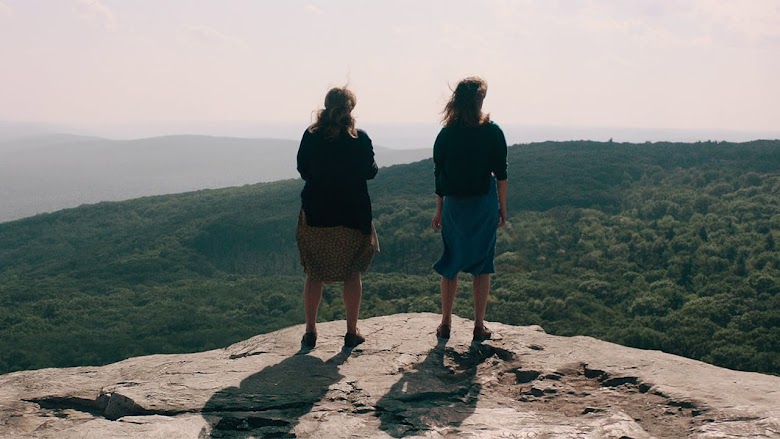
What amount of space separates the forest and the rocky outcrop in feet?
52.8

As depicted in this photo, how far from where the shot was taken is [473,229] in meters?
6.63

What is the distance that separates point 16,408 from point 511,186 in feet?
165

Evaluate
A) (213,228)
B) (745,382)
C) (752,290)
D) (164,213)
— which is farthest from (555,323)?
(164,213)

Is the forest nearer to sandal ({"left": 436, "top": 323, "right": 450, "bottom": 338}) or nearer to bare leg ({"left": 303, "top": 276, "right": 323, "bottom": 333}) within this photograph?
sandal ({"left": 436, "top": 323, "right": 450, "bottom": 338})

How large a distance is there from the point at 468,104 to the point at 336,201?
1.56 meters

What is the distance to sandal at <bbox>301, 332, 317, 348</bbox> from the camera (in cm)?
682

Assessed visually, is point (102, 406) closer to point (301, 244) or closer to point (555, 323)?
point (301, 244)

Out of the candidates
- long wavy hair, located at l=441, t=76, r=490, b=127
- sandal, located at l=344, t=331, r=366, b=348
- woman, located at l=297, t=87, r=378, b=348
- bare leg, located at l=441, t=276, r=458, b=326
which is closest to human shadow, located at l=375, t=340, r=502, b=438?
bare leg, located at l=441, t=276, r=458, b=326

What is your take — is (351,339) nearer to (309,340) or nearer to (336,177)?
(309,340)

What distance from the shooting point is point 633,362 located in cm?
637

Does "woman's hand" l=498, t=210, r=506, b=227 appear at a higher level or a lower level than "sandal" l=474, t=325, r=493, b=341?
higher

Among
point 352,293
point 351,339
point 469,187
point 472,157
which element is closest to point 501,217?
point 469,187

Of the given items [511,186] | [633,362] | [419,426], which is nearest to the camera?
[419,426]

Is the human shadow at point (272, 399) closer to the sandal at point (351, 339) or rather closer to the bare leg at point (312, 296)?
the sandal at point (351, 339)
